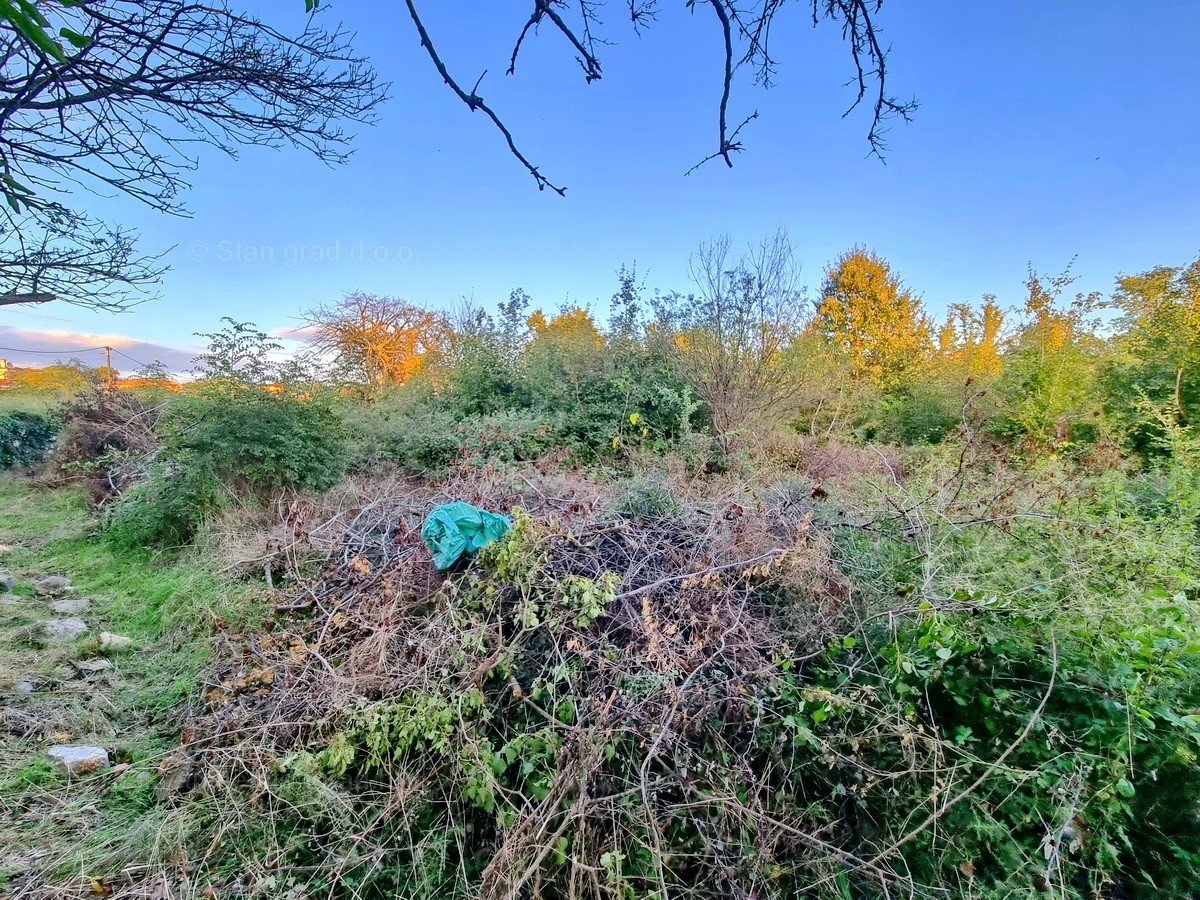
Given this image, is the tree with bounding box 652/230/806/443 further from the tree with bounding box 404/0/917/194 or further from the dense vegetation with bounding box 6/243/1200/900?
the tree with bounding box 404/0/917/194

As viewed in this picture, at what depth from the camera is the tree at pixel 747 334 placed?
808 centimetres

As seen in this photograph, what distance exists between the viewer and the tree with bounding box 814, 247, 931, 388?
15.4m

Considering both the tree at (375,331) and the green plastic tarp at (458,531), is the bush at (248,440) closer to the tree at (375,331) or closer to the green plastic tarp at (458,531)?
the green plastic tarp at (458,531)

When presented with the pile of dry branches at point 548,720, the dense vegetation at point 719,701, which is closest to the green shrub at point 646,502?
the dense vegetation at point 719,701

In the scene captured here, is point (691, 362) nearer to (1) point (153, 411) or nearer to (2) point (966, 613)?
(2) point (966, 613)

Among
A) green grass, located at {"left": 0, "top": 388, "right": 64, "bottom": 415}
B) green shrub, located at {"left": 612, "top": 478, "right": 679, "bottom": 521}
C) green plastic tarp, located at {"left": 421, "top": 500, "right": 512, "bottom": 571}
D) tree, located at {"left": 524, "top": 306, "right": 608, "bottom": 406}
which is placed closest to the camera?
green plastic tarp, located at {"left": 421, "top": 500, "right": 512, "bottom": 571}

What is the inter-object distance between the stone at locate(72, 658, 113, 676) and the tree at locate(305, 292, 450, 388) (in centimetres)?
1131

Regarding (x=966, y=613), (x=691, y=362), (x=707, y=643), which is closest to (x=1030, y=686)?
(x=966, y=613)

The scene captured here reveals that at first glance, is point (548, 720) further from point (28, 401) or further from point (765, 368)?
point (28, 401)

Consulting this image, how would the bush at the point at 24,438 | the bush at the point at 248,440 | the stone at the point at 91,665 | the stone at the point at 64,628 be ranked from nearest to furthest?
1. the stone at the point at 91,665
2. the stone at the point at 64,628
3. the bush at the point at 248,440
4. the bush at the point at 24,438

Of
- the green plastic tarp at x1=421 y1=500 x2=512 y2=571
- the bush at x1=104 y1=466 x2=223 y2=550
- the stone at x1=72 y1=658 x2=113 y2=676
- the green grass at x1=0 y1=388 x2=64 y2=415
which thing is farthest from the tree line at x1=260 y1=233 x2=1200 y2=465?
the green grass at x1=0 y1=388 x2=64 y2=415

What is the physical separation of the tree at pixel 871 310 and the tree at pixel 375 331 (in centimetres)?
1327

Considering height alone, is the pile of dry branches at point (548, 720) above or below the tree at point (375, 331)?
below

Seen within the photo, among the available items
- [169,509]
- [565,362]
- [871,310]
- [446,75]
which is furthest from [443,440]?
[871,310]
